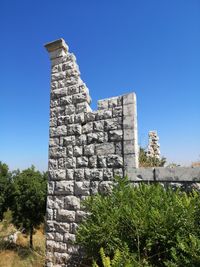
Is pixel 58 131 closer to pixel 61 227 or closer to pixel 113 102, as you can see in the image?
pixel 113 102

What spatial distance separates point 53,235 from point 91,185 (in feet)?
4.71

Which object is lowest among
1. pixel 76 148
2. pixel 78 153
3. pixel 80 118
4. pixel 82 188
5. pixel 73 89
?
pixel 82 188

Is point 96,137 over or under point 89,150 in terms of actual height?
over

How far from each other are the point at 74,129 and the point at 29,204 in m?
7.86

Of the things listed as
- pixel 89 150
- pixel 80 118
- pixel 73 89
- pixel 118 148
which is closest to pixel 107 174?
pixel 118 148

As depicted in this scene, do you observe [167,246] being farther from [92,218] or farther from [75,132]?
[75,132]

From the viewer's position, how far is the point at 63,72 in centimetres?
623

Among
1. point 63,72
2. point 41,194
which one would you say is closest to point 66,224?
point 63,72

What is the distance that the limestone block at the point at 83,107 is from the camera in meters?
5.79

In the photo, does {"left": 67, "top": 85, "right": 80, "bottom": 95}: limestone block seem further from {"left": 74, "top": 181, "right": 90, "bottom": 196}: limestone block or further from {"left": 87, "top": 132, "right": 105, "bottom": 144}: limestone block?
{"left": 74, "top": 181, "right": 90, "bottom": 196}: limestone block

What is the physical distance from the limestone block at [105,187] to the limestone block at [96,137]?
854mm

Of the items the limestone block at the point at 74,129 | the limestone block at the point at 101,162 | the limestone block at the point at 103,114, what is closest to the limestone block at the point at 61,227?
the limestone block at the point at 101,162

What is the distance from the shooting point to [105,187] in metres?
5.12

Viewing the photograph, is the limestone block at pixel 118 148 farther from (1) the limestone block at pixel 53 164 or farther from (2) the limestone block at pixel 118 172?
(1) the limestone block at pixel 53 164
